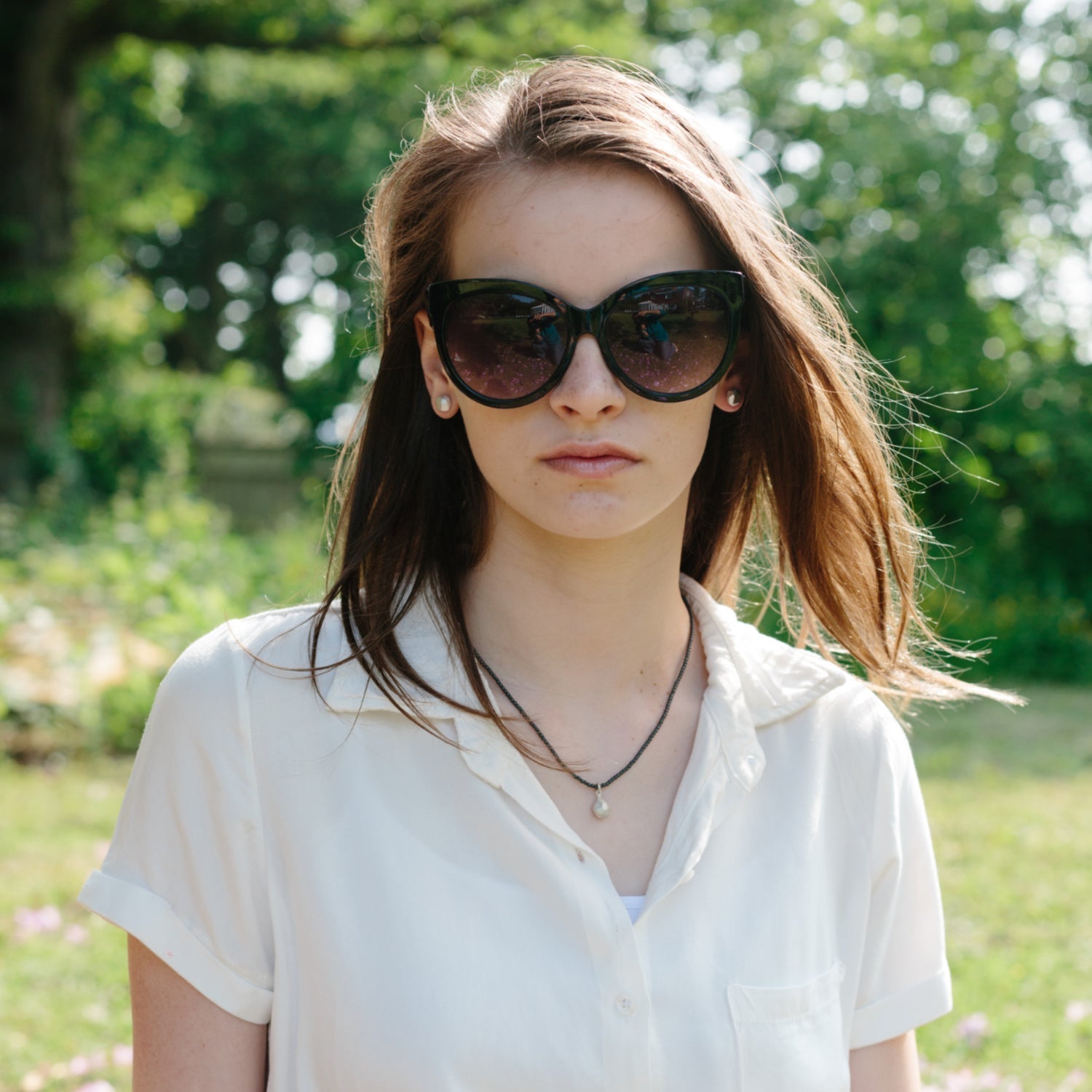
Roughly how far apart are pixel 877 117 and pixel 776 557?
9.26 m

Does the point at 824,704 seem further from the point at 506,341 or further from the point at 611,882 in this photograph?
→ the point at 506,341

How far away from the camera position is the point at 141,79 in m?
16.3

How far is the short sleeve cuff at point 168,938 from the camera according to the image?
1383mm

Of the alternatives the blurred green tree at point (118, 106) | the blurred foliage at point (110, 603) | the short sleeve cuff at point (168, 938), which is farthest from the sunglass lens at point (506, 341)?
the blurred green tree at point (118, 106)

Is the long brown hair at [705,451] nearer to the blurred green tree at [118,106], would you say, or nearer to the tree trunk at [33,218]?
the blurred green tree at [118,106]

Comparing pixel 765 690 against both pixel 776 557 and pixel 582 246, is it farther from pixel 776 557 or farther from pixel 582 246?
pixel 582 246

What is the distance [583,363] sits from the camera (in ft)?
4.86

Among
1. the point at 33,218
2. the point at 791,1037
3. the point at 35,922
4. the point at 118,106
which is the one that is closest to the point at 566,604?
the point at 791,1037

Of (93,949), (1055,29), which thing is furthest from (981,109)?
(93,949)

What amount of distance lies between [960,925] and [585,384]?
339 centimetres

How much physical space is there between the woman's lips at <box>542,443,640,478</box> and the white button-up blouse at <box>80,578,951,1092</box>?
0.31m

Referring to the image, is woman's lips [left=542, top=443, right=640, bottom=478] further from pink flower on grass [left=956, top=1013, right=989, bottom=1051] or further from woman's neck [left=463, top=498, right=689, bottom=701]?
pink flower on grass [left=956, top=1013, right=989, bottom=1051]

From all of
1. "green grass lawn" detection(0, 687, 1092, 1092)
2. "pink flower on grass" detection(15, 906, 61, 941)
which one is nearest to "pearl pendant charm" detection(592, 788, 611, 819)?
"green grass lawn" detection(0, 687, 1092, 1092)

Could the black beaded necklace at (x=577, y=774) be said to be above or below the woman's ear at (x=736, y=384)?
below
